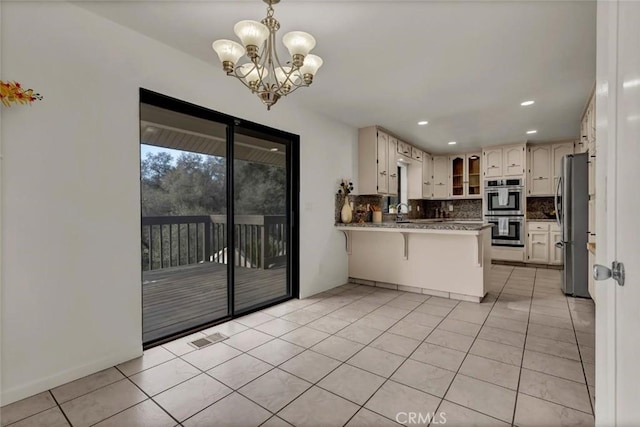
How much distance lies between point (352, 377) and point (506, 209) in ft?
17.1

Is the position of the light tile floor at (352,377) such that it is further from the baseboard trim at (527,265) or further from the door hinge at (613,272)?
the baseboard trim at (527,265)

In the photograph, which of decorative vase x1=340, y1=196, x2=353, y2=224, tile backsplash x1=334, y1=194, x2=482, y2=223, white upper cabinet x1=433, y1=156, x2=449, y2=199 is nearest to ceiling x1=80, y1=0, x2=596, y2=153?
decorative vase x1=340, y1=196, x2=353, y2=224

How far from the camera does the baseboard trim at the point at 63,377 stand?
170 cm

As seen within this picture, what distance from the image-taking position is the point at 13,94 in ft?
5.32

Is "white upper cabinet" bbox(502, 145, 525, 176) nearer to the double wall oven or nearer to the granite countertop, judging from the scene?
the double wall oven

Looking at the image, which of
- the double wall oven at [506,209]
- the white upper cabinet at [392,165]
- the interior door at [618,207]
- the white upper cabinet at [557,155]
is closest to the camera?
the interior door at [618,207]

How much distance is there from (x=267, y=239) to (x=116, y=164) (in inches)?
87.6

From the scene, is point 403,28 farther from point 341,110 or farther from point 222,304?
point 222,304

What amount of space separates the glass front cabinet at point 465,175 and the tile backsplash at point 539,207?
955mm

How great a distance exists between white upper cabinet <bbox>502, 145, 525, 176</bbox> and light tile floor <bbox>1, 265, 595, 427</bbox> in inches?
132

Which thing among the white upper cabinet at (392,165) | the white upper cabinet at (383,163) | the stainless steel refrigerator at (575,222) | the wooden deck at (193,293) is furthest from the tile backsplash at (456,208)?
the wooden deck at (193,293)

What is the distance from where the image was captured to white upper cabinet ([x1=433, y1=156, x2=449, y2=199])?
22.4 ft

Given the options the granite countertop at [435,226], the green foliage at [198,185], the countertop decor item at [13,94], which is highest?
the countertop decor item at [13,94]

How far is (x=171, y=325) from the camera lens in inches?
110
